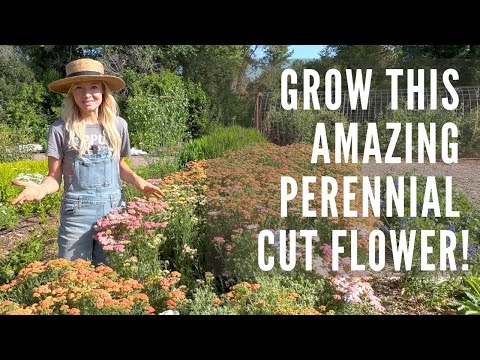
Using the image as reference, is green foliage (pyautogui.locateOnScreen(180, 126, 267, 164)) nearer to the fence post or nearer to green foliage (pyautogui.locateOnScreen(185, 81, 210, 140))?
the fence post

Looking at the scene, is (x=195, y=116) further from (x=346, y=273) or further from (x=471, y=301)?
(x=471, y=301)

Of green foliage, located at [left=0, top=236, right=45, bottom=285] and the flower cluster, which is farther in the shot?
green foliage, located at [left=0, top=236, right=45, bottom=285]

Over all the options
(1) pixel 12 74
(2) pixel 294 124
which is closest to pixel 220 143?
(2) pixel 294 124

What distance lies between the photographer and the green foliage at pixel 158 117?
22.0 ft

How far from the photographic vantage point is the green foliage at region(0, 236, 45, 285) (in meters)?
3.91

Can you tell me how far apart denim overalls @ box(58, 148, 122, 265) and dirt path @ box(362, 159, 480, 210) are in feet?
8.66

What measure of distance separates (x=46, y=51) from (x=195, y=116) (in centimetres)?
687

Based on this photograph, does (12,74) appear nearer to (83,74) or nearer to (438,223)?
(83,74)

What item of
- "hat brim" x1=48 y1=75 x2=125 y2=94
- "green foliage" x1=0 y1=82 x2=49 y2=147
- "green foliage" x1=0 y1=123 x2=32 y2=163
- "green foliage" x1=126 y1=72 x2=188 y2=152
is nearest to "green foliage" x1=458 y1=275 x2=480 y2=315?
"hat brim" x1=48 y1=75 x2=125 y2=94

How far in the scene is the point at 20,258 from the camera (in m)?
4.08

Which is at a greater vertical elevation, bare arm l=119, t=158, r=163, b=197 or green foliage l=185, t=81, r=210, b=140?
green foliage l=185, t=81, r=210, b=140

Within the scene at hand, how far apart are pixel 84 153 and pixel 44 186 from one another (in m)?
0.31

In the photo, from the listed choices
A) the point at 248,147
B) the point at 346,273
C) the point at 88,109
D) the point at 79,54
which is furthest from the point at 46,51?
the point at 346,273

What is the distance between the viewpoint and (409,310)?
348cm
